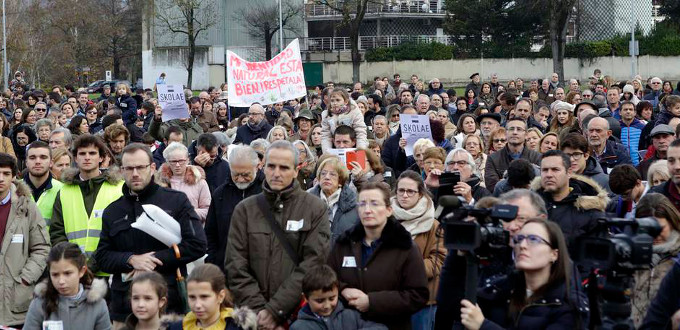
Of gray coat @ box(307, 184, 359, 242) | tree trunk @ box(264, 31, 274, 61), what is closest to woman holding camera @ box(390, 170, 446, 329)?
gray coat @ box(307, 184, 359, 242)

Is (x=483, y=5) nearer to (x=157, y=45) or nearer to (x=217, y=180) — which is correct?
(x=157, y=45)

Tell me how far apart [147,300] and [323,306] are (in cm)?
124

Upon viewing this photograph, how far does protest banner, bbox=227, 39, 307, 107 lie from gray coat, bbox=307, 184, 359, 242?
9604 millimetres

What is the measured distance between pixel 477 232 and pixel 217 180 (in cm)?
641

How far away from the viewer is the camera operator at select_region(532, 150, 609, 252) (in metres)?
8.04

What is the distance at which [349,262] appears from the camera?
284 inches

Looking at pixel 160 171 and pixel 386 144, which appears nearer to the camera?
pixel 160 171

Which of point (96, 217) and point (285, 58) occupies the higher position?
point (285, 58)

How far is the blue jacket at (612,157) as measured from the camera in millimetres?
11805

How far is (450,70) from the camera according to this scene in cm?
6309

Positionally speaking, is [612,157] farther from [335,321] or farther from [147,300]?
[147,300]

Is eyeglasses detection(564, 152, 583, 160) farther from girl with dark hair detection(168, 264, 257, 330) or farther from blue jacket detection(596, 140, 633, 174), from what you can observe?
girl with dark hair detection(168, 264, 257, 330)

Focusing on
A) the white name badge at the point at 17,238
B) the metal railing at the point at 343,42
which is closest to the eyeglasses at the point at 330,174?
the white name badge at the point at 17,238

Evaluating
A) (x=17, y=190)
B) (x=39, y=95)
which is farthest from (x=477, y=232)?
(x=39, y=95)
